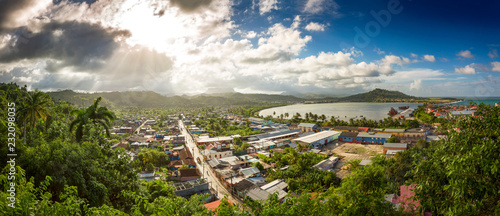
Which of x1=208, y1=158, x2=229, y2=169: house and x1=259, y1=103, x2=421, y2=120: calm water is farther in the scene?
x1=259, y1=103, x2=421, y2=120: calm water

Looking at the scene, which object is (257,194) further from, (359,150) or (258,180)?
(359,150)

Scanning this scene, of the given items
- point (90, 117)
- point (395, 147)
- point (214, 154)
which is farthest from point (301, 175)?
point (395, 147)

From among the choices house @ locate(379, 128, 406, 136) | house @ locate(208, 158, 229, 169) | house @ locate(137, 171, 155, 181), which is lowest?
house @ locate(208, 158, 229, 169)

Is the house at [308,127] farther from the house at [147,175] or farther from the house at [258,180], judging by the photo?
the house at [147,175]

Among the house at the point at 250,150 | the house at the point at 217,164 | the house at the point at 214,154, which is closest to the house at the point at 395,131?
the house at the point at 250,150

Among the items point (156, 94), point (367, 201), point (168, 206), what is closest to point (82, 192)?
point (168, 206)

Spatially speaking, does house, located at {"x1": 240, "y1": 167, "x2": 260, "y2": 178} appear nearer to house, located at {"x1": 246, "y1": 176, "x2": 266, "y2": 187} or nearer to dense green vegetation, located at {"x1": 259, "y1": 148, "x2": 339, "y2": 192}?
house, located at {"x1": 246, "y1": 176, "x2": 266, "y2": 187}

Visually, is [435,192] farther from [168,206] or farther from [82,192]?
[82,192]

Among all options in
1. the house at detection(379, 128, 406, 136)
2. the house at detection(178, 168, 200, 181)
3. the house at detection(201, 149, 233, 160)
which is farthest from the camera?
the house at detection(379, 128, 406, 136)

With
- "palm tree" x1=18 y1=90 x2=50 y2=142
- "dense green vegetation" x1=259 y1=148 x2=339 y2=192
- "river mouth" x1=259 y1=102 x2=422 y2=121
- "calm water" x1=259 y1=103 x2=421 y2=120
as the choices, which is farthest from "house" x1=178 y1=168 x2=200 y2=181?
"calm water" x1=259 y1=103 x2=421 y2=120

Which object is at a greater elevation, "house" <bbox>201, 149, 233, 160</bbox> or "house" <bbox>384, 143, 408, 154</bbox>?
"house" <bbox>384, 143, 408, 154</bbox>

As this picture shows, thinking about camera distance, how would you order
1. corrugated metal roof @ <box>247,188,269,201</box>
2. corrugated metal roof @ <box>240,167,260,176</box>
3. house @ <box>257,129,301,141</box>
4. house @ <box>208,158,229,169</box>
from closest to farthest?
corrugated metal roof @ <box>247,188,269,201</box> < corrugated metal roof @ <box>240,167,260,176</box> < house @ <box>208,158,229,169</box> < house @ <box>257,129,301,141</box>
